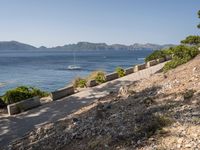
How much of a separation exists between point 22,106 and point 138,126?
7116 millimetres

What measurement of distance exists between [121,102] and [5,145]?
13.4 ft

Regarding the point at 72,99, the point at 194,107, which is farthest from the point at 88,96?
the point at 194,107

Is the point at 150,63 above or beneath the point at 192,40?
beneath

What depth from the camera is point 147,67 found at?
24.2m

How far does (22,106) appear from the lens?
41.0 feet

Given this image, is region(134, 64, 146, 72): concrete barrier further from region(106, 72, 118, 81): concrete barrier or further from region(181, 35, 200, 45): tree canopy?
region(181, 35, 200, 45): tree canopy

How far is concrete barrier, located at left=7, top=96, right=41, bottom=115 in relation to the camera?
480 inches

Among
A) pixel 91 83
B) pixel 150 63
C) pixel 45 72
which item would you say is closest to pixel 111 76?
pixel 91 83

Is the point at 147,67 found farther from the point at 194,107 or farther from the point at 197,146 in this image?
the point at 197,146

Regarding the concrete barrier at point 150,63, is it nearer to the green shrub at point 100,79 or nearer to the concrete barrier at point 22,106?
the green shrub at point 100,79

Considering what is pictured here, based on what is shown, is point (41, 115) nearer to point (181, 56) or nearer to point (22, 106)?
point (22, 106)

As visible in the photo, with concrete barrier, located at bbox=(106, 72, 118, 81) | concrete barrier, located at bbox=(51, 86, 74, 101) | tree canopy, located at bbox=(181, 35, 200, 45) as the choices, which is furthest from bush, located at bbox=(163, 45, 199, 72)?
concrete barrier, located at bbox=(51, 86, 74, 101)

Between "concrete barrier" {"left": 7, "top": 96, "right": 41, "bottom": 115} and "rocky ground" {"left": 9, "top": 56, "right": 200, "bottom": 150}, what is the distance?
3311 millimetres

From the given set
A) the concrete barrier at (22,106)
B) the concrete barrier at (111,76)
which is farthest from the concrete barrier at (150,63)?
the concrete barrier at (22,106)
